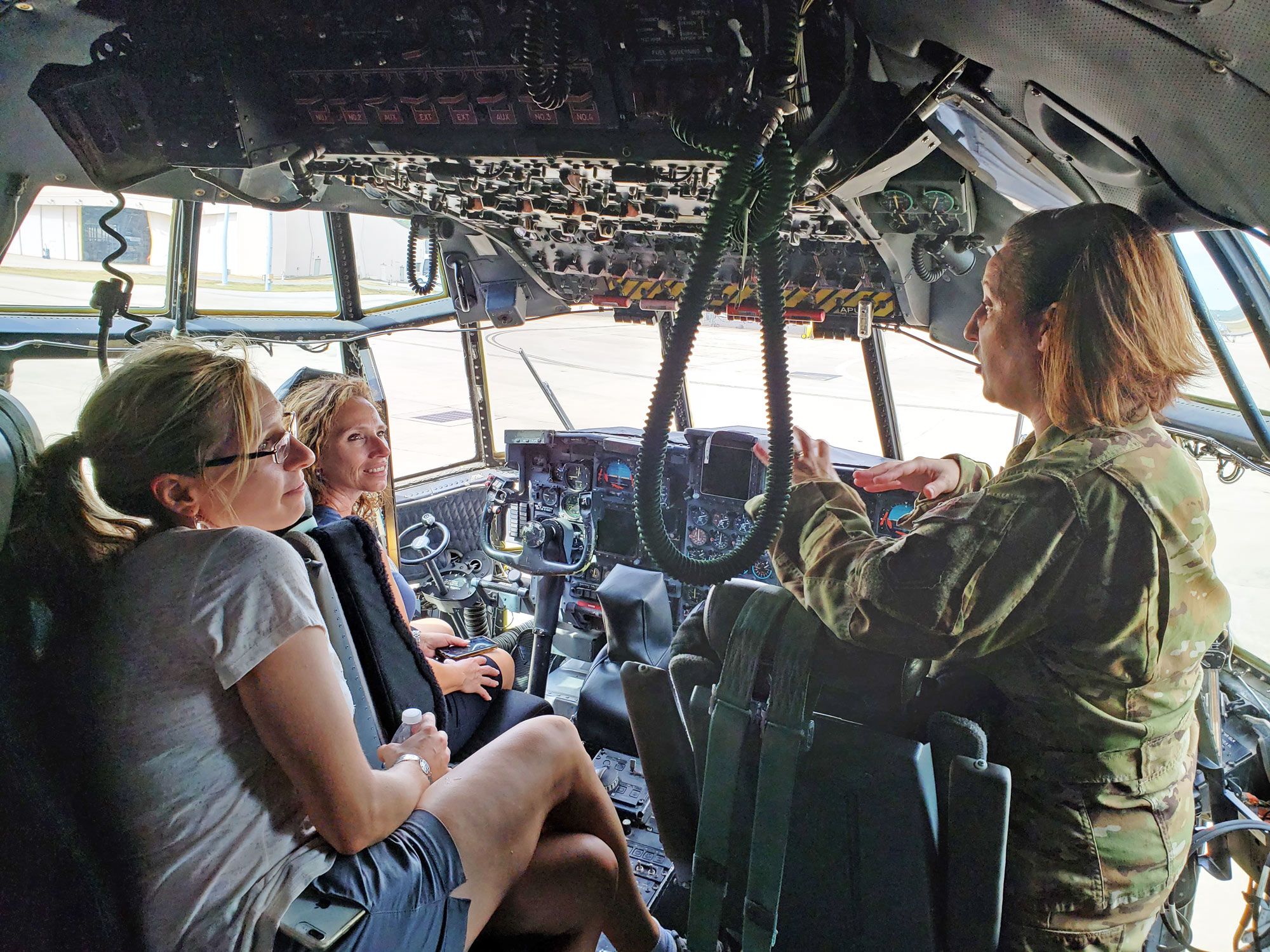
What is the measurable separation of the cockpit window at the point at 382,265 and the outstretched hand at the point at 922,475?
3.42m

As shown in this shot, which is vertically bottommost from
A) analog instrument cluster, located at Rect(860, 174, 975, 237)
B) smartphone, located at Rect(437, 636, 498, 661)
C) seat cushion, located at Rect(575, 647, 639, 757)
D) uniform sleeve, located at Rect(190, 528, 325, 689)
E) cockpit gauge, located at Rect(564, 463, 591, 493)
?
seat cushion, located at Rect(575, 647, 639, 757)

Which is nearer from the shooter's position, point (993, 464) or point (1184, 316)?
point (1184, 316)

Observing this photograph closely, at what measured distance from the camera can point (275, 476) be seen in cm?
143

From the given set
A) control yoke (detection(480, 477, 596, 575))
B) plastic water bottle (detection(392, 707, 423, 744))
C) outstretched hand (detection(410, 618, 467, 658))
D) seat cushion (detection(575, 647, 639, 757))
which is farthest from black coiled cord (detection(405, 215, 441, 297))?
plastic water bottle (detection(392, 707, 423, 744))

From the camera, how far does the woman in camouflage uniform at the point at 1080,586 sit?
1.01m

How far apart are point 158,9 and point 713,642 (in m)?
1.84

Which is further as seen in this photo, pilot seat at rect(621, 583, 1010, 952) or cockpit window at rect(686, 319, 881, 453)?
cockpit window at rect(686, 319, 881, 453)

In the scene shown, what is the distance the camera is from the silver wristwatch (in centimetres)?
144

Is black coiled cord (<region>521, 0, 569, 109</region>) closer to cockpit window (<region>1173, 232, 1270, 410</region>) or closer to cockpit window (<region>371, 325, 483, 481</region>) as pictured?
cockpit window (<region>1173, 232, 1270, 410</region>)

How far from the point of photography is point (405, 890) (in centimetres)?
123

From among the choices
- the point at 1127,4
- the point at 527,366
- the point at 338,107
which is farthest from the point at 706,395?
the point at 1127,4

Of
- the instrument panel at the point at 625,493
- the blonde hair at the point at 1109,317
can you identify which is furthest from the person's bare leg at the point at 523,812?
the instrument panel at the point at 625,493

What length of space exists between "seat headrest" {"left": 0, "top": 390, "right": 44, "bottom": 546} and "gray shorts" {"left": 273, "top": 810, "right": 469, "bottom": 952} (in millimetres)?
705

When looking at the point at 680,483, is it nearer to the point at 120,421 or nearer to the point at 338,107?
the point at 338,107
